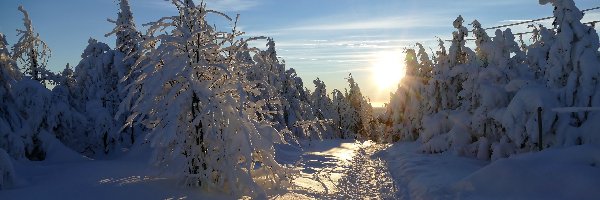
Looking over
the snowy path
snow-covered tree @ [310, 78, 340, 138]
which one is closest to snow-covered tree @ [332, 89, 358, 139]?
snow-covered tree @ [310, 78, 340, 138]

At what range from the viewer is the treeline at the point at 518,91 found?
14812 mm

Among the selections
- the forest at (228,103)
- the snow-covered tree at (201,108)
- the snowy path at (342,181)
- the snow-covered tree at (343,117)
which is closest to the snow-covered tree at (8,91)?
the forest at (228,103)

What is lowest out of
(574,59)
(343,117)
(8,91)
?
(343,117)

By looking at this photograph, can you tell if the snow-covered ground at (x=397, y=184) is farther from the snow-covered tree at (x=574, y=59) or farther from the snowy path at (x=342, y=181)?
the snow-covered tree at (x=574, y=59)

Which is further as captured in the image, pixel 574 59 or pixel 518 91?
pixel 518 91

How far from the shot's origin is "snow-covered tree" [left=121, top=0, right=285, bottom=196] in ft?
30.1

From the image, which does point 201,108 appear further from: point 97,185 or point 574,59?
point 574,59

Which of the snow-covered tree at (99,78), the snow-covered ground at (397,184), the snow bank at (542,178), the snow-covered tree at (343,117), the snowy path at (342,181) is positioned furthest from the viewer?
the snow-covered tree at (343,117)

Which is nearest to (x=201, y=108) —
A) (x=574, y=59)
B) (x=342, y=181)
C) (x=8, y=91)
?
(x=342, y=181)

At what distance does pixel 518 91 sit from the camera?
54.9 feet

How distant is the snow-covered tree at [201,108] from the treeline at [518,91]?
827cm

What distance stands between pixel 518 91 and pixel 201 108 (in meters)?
12.0

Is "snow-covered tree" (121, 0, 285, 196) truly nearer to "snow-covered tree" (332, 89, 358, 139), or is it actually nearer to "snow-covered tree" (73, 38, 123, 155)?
"snow-covered tree" (73, 38, 123, 155)

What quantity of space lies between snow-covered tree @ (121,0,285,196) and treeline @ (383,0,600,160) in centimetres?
827
